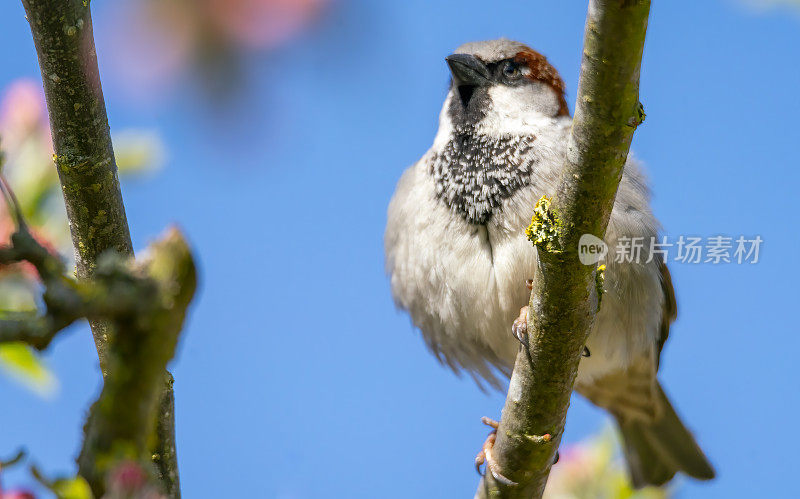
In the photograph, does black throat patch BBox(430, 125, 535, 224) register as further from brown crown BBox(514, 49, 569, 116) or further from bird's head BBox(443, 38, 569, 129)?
brown crown BBox(514, 49, 569, 116)

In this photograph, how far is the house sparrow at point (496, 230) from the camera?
2777 mm

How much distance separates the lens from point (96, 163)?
195 centimetres

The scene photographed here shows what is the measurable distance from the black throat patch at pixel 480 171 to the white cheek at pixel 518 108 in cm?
7

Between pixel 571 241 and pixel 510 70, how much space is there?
4.94 ft

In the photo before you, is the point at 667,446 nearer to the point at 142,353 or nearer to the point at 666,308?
the point at 666,308

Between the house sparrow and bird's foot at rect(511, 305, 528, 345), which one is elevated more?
the house sparrow

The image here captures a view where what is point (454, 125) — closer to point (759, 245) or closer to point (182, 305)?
point (759, 245)

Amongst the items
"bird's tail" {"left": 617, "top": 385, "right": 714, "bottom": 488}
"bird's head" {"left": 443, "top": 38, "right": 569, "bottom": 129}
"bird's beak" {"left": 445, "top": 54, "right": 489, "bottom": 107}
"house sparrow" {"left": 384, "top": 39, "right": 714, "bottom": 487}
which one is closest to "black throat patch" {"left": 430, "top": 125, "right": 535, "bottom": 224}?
"house sparrow" {"left": 384, "top": 39, "right": 714, "bottom": 487}

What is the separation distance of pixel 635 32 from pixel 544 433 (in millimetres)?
1247

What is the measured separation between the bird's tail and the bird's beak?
1.61m

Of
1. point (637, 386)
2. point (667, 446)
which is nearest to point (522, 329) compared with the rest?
point (637, 386)

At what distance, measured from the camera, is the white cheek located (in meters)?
3.00

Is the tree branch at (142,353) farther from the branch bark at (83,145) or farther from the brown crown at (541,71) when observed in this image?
the brown crown at (541,71)

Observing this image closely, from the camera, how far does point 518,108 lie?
10.1 ft
